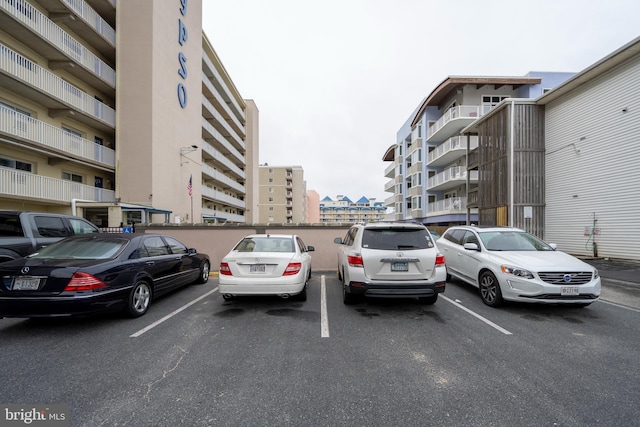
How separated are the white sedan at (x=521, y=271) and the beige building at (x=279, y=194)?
73129 mm

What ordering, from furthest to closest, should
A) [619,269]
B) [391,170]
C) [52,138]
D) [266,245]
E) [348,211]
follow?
[348,211], [391,170], [52,138], [619,269], [266,245]

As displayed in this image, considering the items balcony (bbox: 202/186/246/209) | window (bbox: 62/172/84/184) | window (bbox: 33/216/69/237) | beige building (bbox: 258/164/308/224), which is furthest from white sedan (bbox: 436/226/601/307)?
beige building (bbox: 258/164/308/224)

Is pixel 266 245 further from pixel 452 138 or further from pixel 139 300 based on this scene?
pixel 452 138

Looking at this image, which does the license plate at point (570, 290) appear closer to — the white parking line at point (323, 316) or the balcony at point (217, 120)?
the white parking line at point (323, 316)

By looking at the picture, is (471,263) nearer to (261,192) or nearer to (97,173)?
(97,173)

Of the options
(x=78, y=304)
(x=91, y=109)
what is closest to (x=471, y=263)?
(x=78, y=304)

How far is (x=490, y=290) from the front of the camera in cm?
553

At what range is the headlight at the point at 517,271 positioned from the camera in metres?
5.00

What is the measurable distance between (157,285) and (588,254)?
17137mm

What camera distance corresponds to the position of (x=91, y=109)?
1622 cm

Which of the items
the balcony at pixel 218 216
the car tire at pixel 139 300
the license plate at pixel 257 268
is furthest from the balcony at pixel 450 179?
the balcony at pixel 218 216

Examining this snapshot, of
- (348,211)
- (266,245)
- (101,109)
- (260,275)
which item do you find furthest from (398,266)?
(348,211)

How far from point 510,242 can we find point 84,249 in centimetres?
884

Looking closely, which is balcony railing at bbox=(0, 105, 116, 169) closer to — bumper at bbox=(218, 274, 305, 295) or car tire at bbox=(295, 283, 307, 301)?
bumper at bbox=(218, 274, 305, 295)
